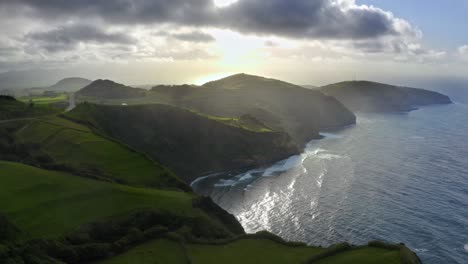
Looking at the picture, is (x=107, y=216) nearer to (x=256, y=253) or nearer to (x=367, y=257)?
(x=256, y=253)

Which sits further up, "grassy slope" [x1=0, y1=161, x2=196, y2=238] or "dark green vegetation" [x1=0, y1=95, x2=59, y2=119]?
"dark green vegetation" [x1=0, y1=95, x2=59, y2=119]

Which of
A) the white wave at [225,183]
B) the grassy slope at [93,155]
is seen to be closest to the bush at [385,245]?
the grassy slope at [93,155]

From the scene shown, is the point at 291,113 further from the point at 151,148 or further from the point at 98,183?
the point at 98,183

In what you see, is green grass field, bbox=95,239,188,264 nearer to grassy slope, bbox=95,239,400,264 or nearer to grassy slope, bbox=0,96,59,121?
grassy slope, bbox=95,239,400,264

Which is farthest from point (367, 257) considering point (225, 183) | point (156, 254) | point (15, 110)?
point (15, 110)

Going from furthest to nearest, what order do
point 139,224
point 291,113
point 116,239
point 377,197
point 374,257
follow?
1. point 291,113
2. point 377,197
3. point 139,224
4. point 116,239
5. point 374,257

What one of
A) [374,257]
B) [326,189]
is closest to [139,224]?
[374,257]

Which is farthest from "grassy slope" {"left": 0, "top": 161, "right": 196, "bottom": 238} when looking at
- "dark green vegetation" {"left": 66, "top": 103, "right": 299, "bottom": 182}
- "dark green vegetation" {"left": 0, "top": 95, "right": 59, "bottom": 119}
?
"dark green vegetation" {"left": 66, "top": 103, "right": 299, "bottom": 182}
